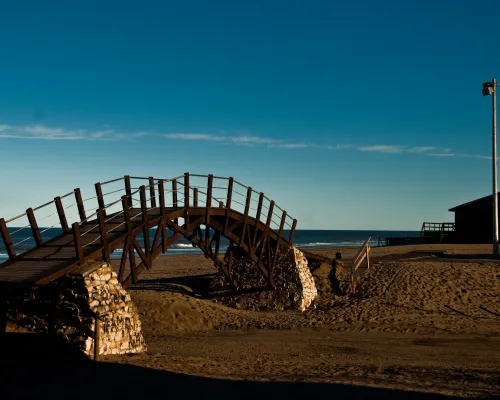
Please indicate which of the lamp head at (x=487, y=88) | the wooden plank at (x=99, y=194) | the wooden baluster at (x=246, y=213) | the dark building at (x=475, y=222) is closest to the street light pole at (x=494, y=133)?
the lamp head at (x=487, y=88)

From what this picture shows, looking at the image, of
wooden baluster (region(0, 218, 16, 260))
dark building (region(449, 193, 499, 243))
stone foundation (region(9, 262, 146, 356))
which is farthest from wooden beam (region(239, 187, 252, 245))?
dark building (region(449, 193, 499, 243))

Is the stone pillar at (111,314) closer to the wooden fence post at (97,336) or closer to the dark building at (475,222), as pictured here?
the wooden fence post at (97,336)

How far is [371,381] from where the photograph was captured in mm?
9859

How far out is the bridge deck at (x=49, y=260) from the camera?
10984 mm

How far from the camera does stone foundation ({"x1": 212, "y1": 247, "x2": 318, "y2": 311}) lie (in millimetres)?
20297

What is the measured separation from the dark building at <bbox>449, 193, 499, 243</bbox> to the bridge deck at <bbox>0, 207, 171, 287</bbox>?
36606mm

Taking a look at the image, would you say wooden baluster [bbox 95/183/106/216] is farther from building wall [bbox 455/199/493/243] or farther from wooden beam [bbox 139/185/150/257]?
building wall [bbox 455/199/493/243]

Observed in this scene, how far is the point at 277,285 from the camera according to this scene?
2066cm

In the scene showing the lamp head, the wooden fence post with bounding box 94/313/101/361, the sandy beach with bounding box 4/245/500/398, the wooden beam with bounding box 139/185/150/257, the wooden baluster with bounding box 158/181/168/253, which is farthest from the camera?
the lamp head

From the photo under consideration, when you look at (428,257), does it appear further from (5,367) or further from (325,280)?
(5,367)

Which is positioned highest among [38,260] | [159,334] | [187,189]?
[187,189]

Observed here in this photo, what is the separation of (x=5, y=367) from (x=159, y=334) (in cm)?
620

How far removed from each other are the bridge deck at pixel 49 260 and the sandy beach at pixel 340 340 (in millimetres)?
1859

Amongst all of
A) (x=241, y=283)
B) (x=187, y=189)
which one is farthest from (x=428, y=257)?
(x=187, y=189)
